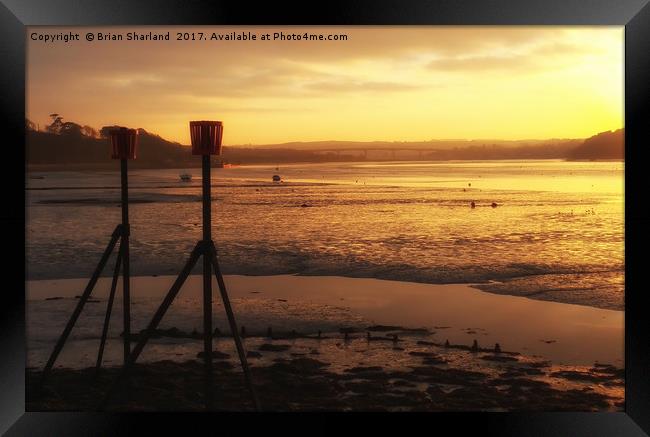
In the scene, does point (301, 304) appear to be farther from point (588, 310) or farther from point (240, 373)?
point (588, 310)

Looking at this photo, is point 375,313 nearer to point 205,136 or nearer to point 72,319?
point 72,319

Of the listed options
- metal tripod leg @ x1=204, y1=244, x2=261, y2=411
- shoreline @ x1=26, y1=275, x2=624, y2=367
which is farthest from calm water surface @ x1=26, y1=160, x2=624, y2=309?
metal tripod leg @ x1=204, y1=244, x2=261, y2=411

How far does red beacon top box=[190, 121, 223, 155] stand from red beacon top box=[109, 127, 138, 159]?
2.93 feet

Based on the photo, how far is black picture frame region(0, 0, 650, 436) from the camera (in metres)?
3.54

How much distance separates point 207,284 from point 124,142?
3.65 feet

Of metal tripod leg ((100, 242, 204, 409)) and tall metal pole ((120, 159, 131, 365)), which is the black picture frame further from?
tall metal pole ((120, 159, 131, 365))

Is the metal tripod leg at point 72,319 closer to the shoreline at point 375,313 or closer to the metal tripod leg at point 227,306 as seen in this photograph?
the shoreline at point 375,313

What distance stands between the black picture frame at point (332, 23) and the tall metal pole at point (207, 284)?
0.20 meters

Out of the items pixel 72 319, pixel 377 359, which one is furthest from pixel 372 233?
pixel 72 319

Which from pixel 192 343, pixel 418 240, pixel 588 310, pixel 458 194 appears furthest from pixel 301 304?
pixel 458 194

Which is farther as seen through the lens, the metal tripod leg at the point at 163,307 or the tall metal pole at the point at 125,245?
the tall metal pole at the point at 125,245

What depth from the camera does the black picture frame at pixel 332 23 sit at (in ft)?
11.6

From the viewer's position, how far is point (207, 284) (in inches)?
140

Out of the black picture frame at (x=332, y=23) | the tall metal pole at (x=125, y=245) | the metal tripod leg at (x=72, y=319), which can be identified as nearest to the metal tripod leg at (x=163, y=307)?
the black picture frame at (x=332, y=23)
